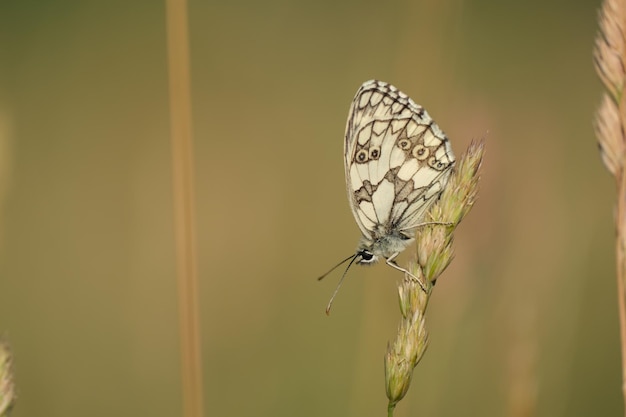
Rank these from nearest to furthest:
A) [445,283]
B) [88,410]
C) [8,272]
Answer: [445,283], [88,410], [8,272]

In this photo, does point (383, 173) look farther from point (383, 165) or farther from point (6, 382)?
point (6, 382)

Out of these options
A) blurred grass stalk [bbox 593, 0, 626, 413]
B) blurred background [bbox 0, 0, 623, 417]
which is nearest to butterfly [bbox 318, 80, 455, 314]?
blurred background [bbox 0, 0, 623, 417]

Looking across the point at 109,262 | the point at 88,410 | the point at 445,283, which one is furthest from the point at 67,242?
the point at 445,283

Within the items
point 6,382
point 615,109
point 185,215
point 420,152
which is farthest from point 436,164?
point 6,382

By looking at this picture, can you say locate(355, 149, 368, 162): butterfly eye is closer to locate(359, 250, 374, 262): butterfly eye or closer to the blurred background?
locate(359, 250, 374, 262): butterfly eye

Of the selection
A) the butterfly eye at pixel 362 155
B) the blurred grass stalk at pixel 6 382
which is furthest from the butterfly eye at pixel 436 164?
Result: the blurred grass stalk at pixel 6 382

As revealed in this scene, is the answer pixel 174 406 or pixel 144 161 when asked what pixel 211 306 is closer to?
pixel 174 406
